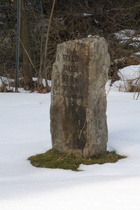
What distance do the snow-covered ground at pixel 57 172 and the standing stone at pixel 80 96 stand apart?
0.93 ft

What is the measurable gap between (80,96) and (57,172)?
0.67 meters

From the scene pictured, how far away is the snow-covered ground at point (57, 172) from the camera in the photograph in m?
2.55

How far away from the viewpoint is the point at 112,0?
1193 cm

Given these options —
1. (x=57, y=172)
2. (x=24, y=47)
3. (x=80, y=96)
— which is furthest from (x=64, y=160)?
(x=24, y=47)

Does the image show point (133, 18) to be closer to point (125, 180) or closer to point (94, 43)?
point (94, 43)

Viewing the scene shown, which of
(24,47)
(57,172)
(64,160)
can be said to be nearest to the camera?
(57,172)

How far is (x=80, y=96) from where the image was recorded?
388 centimetres

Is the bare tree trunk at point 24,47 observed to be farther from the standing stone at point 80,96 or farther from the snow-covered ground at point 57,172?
the standing stone at point 80,96

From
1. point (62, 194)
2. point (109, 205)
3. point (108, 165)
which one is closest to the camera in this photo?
point (109, 205)

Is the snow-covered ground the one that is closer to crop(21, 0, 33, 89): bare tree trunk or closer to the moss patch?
the moss patch

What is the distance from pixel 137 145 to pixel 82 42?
3.83 ft

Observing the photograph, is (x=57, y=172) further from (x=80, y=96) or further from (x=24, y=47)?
(x=24, y=47)

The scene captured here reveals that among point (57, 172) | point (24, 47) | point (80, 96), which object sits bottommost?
point (57, 172)

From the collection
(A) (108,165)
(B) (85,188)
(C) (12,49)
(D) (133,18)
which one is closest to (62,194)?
(B) (85,188)
